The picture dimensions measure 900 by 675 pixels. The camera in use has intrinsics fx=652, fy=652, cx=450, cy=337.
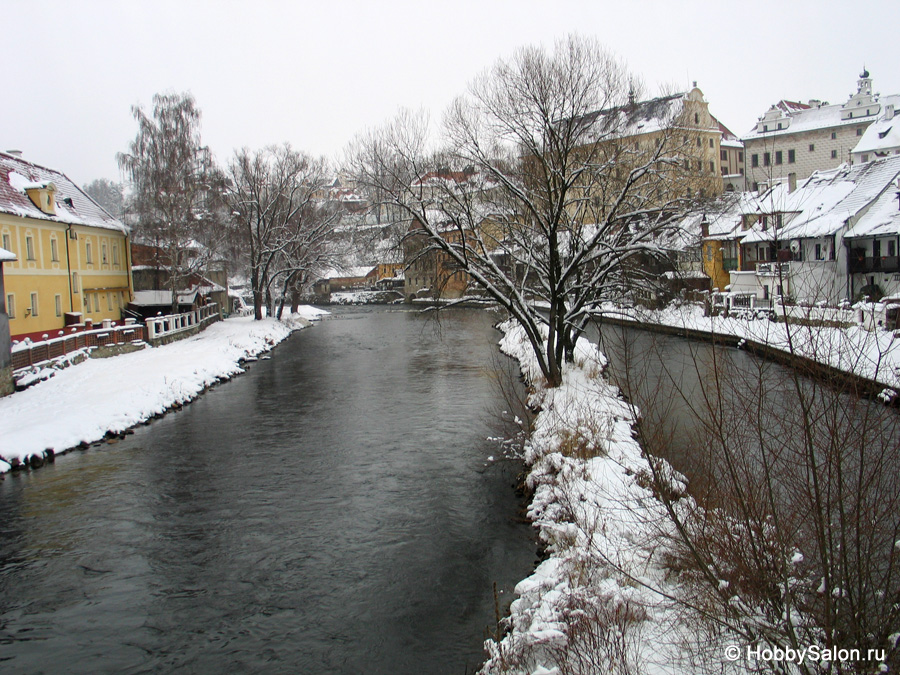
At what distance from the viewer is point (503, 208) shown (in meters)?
17.0

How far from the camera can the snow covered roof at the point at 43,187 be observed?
24156mm

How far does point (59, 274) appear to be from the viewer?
26.4m

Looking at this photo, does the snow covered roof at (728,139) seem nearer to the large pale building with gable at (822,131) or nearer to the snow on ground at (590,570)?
the large pale building with gable at (822,131)

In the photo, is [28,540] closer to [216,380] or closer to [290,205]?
[216,380]

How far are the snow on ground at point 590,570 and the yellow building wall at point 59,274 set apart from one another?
19.6 metres

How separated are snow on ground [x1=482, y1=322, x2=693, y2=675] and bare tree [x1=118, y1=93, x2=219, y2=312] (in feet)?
86.4

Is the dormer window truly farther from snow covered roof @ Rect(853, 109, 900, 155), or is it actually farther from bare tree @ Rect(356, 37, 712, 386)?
snow covered roof @ Rect(853, 109, 900, 155)

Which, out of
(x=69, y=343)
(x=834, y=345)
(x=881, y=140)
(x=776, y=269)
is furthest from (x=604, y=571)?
(x=881, y=140)

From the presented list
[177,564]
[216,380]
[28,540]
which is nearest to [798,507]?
[177,564]

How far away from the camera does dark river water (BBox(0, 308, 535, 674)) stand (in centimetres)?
655

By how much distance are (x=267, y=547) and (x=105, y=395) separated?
1018cm

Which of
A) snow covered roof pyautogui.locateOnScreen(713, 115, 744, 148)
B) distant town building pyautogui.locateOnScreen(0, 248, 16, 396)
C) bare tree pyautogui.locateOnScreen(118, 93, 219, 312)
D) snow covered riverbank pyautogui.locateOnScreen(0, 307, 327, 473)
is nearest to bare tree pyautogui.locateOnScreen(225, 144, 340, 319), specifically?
bare tree pyautogui.locateOnScreen(118, 93, 219, 312)

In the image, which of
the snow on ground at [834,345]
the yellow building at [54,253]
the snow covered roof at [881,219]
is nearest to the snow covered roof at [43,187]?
the yellow building at [54,253]

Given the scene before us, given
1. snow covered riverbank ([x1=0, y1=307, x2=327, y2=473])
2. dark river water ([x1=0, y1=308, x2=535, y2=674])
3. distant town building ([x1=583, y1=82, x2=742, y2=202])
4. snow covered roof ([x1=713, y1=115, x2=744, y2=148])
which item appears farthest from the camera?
snow covered roof ([x1=713, y1=115, x2=744, y2=148])
